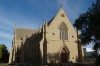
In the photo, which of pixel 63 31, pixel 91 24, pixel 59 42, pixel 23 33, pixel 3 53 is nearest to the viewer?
pixel 91 24

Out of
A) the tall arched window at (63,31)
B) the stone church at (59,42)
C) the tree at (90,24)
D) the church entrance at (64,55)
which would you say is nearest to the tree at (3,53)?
the stone church at (59,42)

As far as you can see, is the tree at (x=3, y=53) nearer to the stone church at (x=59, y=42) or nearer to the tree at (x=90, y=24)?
the stone church at (x=59, y=42)

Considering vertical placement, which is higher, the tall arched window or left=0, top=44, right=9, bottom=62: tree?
the tall arched window

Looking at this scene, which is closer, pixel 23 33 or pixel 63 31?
pixel 63 31

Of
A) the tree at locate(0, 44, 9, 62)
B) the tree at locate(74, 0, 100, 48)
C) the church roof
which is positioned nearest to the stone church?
the tree at locate(74, 0, 100, 48)

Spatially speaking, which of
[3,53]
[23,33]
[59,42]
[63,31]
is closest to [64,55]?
[59,42]

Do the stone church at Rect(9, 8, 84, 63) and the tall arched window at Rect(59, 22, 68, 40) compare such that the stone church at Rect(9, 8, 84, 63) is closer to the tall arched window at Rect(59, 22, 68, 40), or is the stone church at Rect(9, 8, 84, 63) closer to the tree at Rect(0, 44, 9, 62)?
the tall arched window at Rect(59, 22, 68, 40)

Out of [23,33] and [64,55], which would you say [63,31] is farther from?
[23,33]

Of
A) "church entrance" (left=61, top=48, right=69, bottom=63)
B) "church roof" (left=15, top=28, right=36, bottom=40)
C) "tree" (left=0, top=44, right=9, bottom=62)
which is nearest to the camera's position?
"church entrance" (left=61, top=48, right=69, bottom=63)

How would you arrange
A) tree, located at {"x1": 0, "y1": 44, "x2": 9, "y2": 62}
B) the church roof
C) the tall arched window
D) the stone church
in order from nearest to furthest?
1. the stone church
2. the tall arched window
3. the church roof
4. tree, located at {"x1": 0, "y1": 44, "x2": 9, "y2": 62}

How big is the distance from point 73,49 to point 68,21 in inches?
350

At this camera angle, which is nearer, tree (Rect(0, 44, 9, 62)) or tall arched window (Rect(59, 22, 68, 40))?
tall arched window (Rect(59, 22, 68, 40))

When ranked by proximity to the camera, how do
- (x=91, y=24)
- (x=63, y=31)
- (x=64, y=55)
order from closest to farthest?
(x=91, y=24) → (x=64, y=55) → (x=63, y=31)

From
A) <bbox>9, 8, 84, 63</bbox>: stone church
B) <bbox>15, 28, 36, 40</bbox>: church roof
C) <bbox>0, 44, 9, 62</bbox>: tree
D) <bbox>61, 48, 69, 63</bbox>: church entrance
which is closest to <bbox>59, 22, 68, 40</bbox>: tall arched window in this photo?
<bbox>9, 8, 84, 63</bbox>: stone church
